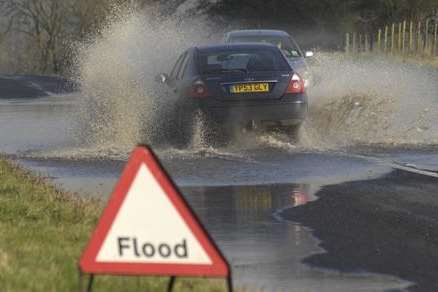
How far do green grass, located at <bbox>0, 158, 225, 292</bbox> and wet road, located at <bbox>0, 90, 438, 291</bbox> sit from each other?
0.73 meters

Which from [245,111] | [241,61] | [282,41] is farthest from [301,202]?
[282,41]

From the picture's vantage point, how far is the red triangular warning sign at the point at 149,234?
6.19 m

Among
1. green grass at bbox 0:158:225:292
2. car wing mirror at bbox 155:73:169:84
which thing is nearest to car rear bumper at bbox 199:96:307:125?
car wing mirror at bbox 155:73:169:84

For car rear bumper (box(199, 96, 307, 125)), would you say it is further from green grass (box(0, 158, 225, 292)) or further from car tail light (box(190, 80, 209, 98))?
green grass (box(0, 158, 225, 292))

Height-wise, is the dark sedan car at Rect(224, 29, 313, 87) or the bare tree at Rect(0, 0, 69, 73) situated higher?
the dark sedan car at Rect(224, 29, 313, 87)

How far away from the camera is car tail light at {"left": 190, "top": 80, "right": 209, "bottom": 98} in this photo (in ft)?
62.8

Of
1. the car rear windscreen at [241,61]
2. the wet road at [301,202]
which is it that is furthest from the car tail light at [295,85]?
the wet road at [301,202]

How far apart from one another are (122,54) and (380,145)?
1048cm

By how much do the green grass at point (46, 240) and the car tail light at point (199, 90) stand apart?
5.23 m

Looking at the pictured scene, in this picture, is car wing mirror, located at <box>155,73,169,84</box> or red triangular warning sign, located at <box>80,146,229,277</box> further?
car wing mirror, located at <box>155,73,169,84</box>

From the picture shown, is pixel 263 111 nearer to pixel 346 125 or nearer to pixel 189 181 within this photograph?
pixel 346 125

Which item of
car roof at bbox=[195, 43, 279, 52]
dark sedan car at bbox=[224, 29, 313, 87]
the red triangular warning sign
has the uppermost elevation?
the red triangular warning sign

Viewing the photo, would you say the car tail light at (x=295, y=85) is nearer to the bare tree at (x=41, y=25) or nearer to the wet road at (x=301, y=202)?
the wet road at (x=301, y=202)

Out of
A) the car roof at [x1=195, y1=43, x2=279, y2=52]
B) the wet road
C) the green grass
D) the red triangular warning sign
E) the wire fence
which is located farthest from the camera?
the wire fence
